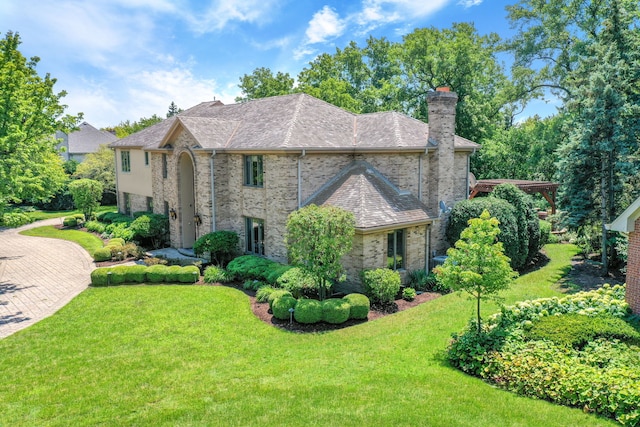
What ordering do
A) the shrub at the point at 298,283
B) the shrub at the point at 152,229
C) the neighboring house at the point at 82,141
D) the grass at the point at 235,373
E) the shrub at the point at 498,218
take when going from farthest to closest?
1. the neighboring house at the point at 82,141
2. the shrub at the point at 152,229
3. the shrub at the point at 498,218
4. the shrub at the point at 298,283
5. the grass at the point at 235,373

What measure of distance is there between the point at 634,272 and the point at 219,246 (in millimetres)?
16690

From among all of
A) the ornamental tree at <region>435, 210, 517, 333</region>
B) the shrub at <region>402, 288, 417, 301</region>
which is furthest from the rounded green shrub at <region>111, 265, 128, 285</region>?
the ornamental tree at <region>435, 210, 517, 333</region>

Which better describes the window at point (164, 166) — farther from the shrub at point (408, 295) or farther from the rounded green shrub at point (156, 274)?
the shrub at point (408, 295)

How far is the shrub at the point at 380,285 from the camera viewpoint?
16266mm

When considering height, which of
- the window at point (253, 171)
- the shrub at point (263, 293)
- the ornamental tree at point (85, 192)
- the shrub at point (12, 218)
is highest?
the window at point (253, 171)

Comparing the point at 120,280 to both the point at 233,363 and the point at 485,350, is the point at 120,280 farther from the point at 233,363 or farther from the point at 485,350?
the point at 485,350

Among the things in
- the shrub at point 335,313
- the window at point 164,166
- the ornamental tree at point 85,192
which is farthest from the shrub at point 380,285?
the ornamental tree at point 85,192

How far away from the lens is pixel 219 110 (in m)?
30.6

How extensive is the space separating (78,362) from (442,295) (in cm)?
1307

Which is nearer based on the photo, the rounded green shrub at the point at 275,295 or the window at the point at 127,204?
the rounded green shrub at the point at 275,295

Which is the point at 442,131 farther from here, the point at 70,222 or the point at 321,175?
the point at 70,222

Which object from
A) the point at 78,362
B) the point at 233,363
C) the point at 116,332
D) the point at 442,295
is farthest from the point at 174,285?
the point at 442,295

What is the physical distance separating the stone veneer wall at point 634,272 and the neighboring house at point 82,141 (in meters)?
65.7

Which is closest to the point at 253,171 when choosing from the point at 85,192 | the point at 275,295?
the point at 275,295
